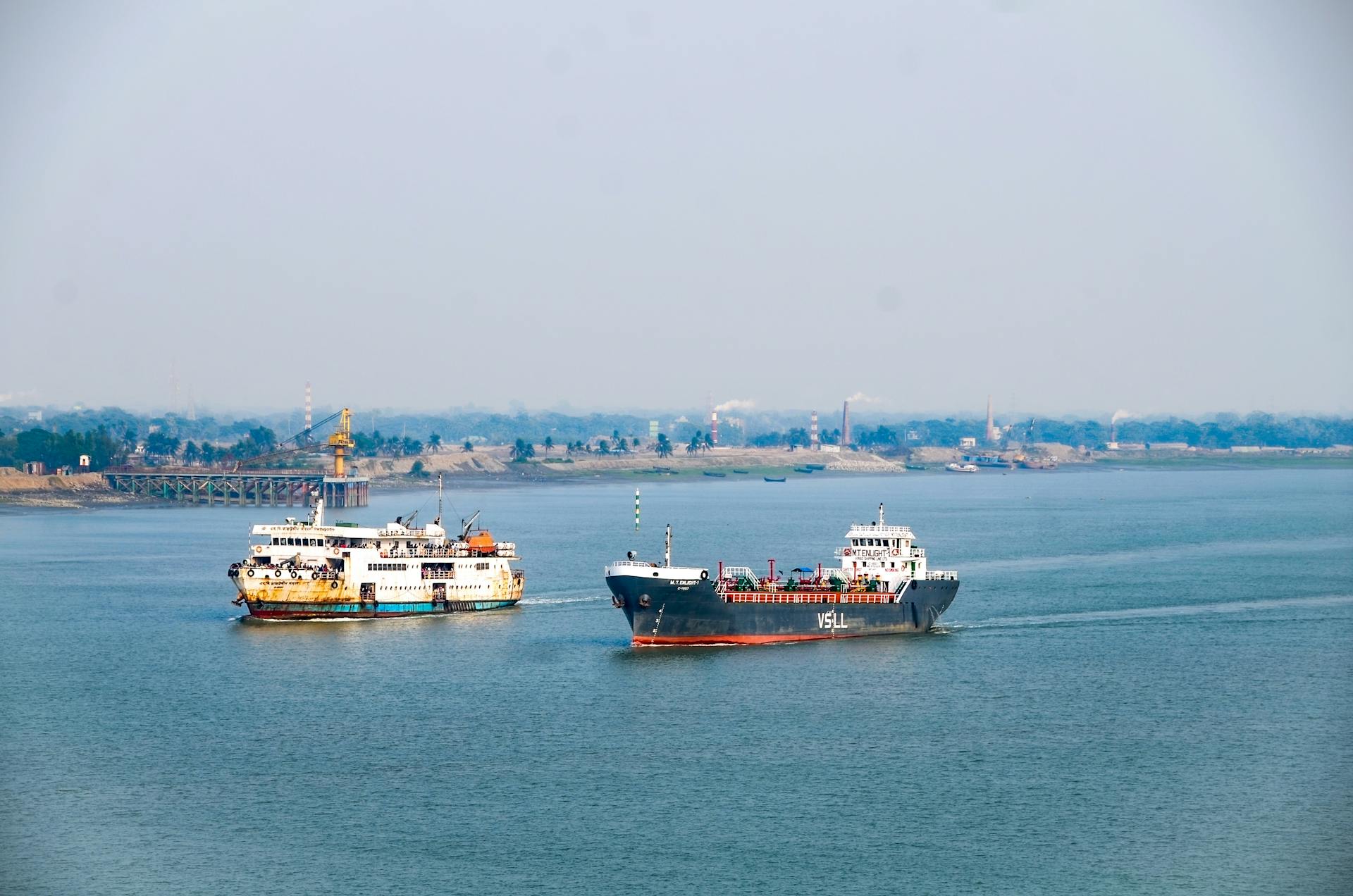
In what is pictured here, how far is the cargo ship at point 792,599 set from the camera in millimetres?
81688

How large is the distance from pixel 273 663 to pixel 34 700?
40.8 feet

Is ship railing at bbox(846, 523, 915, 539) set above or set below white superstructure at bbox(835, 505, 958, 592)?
above

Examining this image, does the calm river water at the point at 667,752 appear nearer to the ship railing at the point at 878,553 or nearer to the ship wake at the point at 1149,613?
the ship wake at the point at 1149,613

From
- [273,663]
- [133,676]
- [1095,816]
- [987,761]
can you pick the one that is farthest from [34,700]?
[1095,816]

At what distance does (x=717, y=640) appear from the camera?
83.5 m

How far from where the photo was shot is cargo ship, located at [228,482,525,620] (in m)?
92.3

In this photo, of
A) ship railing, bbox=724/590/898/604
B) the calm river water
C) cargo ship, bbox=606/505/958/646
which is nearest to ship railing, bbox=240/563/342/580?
Result: the calm river water

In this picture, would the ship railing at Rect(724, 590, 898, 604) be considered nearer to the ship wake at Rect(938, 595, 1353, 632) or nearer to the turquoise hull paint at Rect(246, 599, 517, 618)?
the ship wake at Rect(938, 595, 1353, 632)

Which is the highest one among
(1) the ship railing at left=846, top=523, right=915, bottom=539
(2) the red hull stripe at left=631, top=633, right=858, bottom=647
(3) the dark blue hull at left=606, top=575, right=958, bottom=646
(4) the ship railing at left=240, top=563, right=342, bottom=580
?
(1) the ship railing at left=846, top=523, right=915, bottom=539

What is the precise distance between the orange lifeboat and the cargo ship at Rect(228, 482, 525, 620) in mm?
76

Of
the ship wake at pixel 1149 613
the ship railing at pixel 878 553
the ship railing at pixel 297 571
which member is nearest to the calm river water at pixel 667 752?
the ship wake at pixel 1149 613

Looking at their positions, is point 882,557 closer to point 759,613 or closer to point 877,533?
point 877,533

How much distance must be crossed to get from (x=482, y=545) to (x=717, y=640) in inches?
851

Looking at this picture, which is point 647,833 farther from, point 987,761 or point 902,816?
point 987,761
